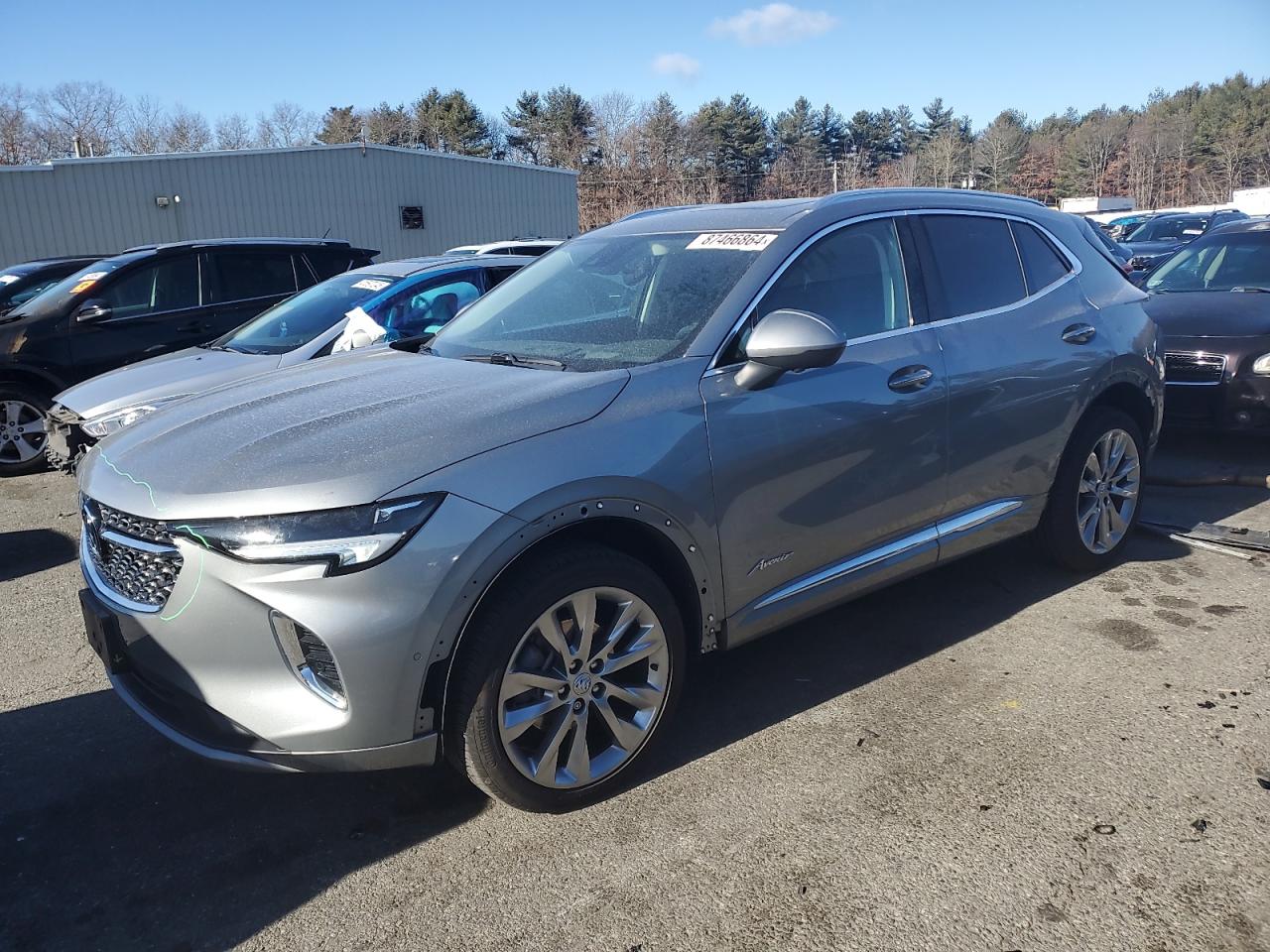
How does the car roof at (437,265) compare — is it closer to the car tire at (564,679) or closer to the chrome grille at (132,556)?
the chrome grille at (132,556)

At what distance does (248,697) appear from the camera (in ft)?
8.46

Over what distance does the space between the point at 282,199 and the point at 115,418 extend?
768 inches

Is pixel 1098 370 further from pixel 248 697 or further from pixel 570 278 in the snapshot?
pixel 248 697

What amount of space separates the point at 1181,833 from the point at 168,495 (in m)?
2.99

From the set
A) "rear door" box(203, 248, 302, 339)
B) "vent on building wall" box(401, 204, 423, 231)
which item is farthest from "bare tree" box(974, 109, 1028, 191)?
"rear door" box(203, 248, 302, 339)

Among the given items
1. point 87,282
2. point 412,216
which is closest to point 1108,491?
point 87,282

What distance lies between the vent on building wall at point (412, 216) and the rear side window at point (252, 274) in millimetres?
17514

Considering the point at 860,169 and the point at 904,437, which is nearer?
the point at 904,437

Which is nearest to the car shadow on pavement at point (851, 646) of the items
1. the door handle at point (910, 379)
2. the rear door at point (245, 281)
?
the door handle at point (910, 379)

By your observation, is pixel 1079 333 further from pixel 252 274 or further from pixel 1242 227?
pixel 252 274

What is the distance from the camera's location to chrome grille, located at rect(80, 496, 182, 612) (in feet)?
8.71

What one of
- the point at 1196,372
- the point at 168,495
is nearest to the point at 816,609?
the point at 168,495

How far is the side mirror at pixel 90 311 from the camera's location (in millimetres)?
8109

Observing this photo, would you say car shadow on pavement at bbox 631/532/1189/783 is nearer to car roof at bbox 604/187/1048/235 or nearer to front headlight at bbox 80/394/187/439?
car roof at bbox 604/187/1048/235
